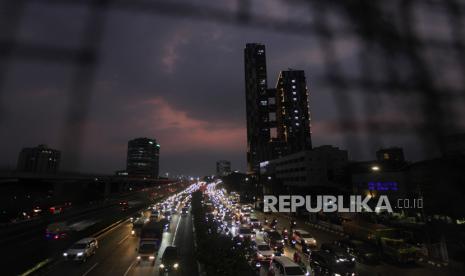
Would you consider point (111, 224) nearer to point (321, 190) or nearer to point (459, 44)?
point (459, 44)

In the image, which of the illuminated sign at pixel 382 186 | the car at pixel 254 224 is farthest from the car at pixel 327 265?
the illuminated sign at pixel 382 186

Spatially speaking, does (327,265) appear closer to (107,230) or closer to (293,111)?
(107,230)

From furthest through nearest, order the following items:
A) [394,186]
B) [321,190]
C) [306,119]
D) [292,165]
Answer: [306,119], [292,165], [321,190], [394,186]

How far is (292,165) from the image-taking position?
8388 cm

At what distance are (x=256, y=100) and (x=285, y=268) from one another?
159 m

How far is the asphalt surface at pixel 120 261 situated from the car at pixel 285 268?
15.7 ft

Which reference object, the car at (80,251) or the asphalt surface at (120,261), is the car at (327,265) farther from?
the car at (80,251)

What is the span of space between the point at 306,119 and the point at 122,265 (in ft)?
460

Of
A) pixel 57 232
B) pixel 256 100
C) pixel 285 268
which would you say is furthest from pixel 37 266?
pixel 256 100

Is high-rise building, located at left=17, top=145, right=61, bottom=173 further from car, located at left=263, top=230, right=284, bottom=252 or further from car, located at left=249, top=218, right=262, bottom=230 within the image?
car, located at left=249, top=218, right=262, bottom=230

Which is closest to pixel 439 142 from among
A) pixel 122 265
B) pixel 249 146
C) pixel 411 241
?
pixel 122 265

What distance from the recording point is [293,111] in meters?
153

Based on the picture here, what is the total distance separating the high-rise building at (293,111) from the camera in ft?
492

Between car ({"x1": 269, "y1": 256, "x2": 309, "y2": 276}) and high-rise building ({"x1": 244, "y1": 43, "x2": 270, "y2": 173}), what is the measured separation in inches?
5933
